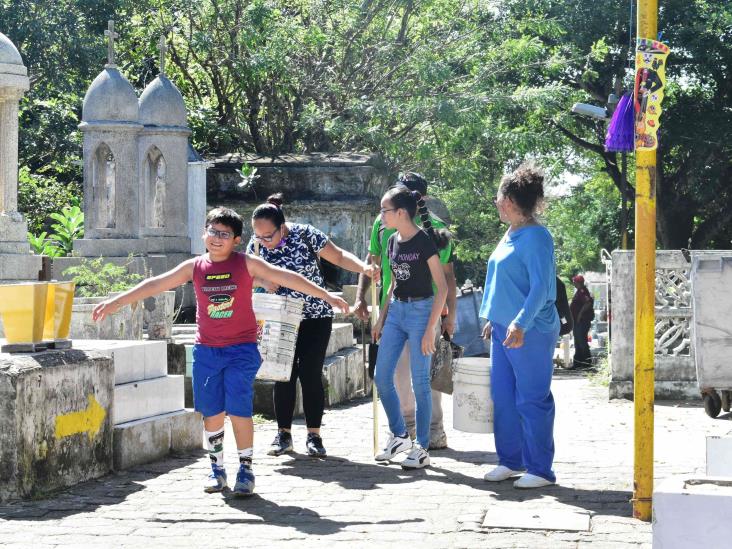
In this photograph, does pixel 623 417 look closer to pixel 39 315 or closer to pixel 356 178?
pixel 39 315

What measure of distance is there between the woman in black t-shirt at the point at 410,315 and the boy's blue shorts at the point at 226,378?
1237 mm

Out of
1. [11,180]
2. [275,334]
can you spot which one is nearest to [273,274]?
[275,334]

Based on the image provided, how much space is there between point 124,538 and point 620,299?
7.86m

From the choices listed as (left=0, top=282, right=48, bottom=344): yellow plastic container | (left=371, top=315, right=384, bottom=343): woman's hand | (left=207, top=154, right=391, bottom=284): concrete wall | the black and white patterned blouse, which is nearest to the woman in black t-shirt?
(left=371, top=315, right=384, bottom=343): woman's hand

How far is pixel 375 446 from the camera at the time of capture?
342 inches

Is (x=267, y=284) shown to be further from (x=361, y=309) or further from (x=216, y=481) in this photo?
(x=216, y=481)

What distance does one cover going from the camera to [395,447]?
8.35 metres

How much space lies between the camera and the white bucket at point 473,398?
8000 millimetres

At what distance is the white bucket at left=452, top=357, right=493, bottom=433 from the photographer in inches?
315

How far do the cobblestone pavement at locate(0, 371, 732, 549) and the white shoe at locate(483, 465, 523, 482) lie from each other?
6 centimetres

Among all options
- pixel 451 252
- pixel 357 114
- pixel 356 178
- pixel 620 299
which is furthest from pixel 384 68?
pixel 451 252

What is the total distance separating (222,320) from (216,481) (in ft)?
3.01

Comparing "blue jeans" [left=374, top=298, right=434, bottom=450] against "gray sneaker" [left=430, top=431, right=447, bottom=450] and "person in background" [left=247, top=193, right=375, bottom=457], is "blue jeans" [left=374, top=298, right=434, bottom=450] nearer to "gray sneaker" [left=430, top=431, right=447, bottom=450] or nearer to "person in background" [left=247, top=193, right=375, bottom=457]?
"person in background" [left=247, top=193, right=375, bottom=457]

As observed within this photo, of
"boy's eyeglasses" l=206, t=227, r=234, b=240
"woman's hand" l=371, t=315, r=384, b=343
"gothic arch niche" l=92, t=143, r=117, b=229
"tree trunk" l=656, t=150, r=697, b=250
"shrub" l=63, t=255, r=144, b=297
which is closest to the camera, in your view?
"boy's eyeglasses" l=206, t=227, r=234, b=240
